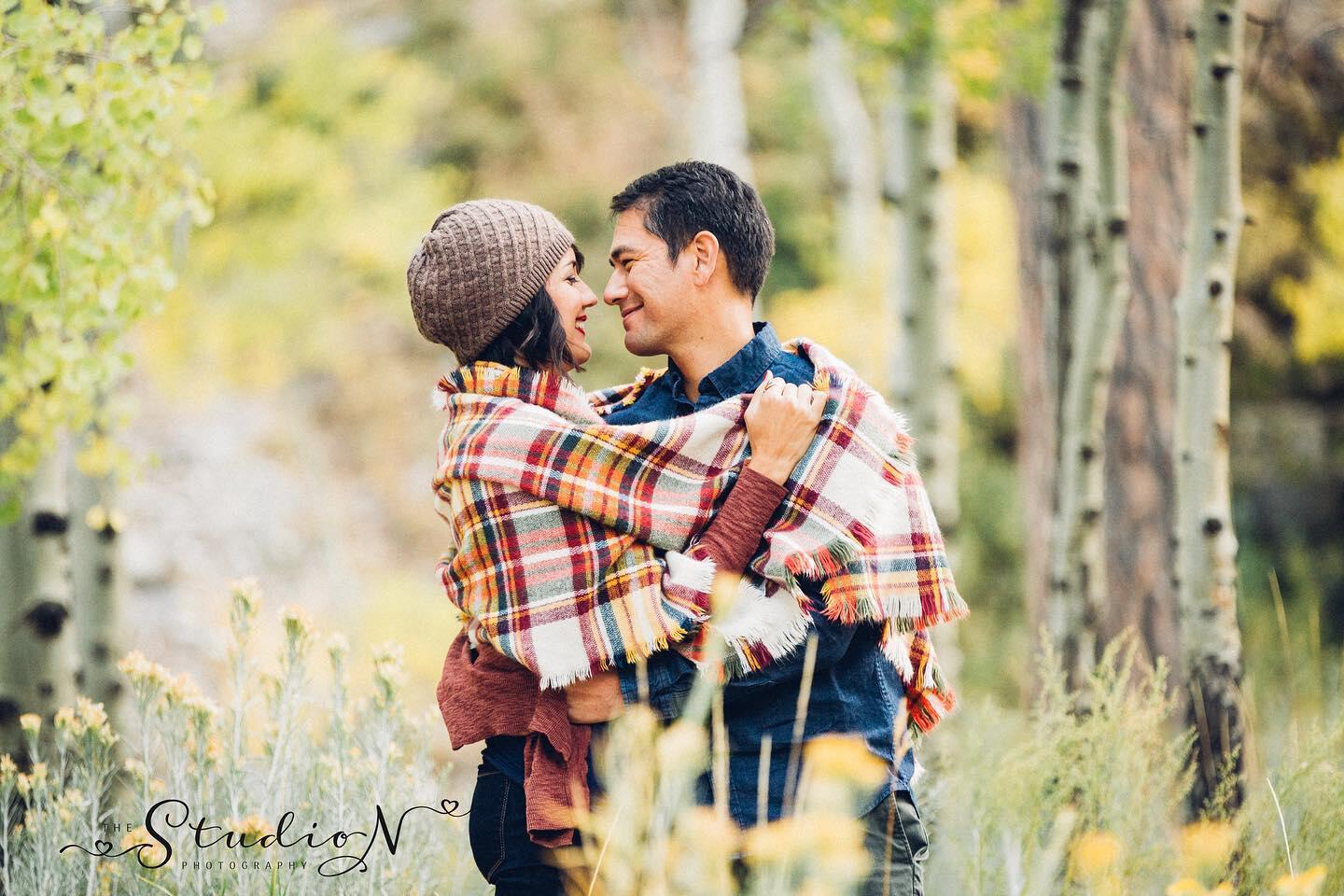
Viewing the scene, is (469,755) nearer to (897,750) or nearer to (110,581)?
(110,581)

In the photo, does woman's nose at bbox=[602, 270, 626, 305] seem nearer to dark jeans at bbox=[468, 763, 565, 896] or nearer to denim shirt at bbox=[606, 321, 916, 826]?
denim shirt at bbox=[606, 321, 916, 826]

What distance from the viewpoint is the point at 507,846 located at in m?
1.99

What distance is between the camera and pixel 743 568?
6.38ft

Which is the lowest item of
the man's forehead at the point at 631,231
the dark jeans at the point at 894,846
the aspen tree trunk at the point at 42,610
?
the dark jeans at the point at 894,846

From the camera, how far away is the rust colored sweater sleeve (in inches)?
75.9

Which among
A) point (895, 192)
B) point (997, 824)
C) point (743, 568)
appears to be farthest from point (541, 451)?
point (895, 192)

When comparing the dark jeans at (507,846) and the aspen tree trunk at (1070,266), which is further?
the aspen tree trunk at (1070,266)

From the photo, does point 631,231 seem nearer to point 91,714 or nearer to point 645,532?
point 645,532

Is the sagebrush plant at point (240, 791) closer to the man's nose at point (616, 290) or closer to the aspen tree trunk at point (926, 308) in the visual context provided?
the man's nose at point (616, 290)

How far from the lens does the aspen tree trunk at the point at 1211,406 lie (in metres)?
3.06

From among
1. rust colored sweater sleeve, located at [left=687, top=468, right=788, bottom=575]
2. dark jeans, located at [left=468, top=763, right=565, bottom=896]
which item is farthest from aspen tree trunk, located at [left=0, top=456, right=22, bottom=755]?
rust colored sweater sleeve, located at [left=687, top=468, right=788, bottom=575]

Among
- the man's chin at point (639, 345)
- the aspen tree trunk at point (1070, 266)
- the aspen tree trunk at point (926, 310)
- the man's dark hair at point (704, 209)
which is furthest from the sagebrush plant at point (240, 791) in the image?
the aspen tree trunk at point (926, 310)

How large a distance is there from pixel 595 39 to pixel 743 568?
15875mm

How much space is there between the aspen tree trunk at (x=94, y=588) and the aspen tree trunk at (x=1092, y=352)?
305cm
